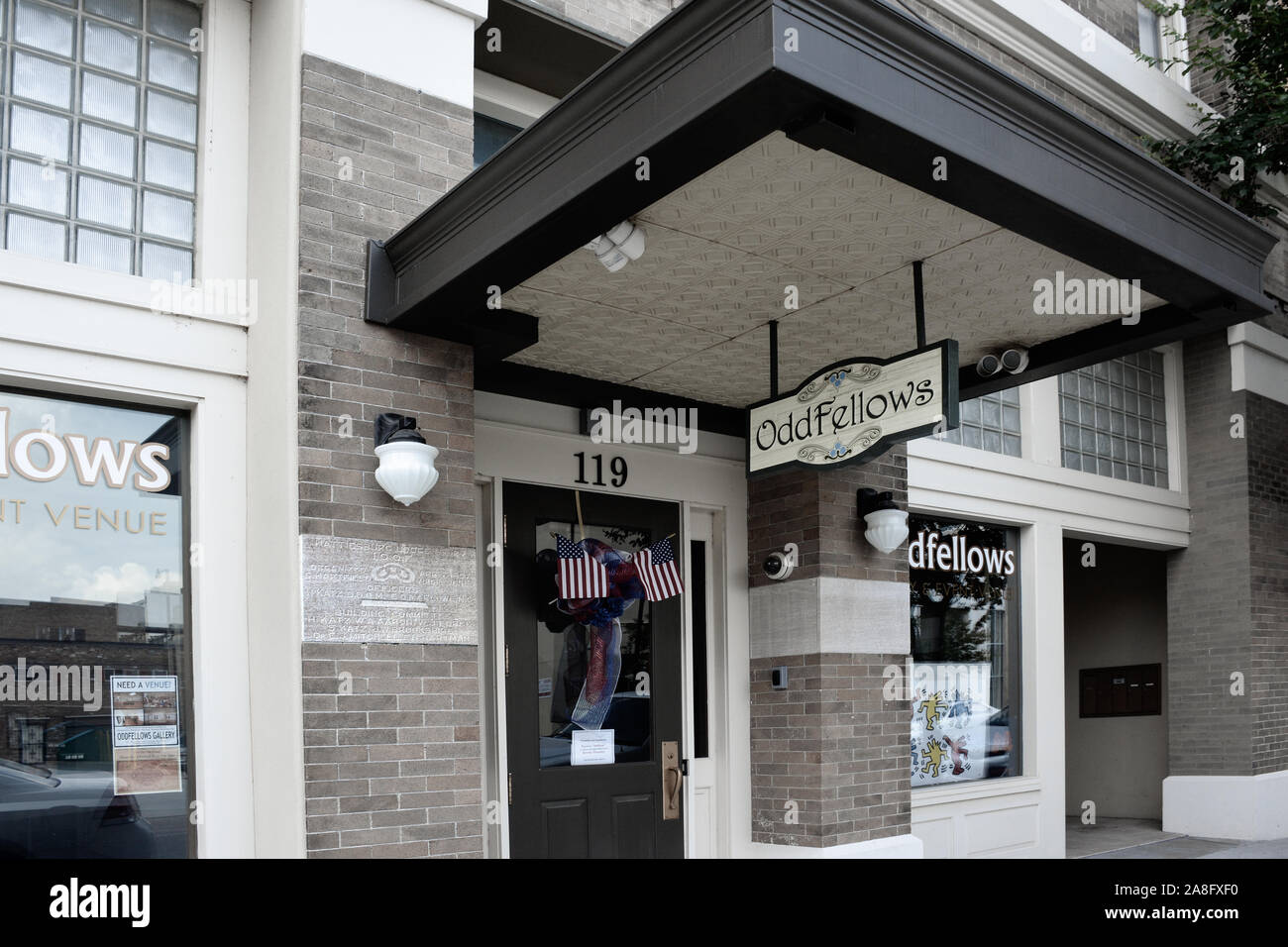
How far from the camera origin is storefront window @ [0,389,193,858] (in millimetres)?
4398

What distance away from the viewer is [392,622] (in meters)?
4.87

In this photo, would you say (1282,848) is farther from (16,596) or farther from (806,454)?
(16,596)

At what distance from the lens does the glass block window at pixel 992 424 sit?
30.6 feet

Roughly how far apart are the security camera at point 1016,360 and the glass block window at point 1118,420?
4334mm

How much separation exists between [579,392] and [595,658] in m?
1.50

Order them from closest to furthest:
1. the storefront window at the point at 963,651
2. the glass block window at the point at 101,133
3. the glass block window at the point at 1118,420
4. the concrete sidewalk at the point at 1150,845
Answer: the glass block window at the point at 101,133 → the storefront window at the point at 963,651 → the concrete sidewalk at the point at 1150,845 → the glass block window at the point at 1118,420

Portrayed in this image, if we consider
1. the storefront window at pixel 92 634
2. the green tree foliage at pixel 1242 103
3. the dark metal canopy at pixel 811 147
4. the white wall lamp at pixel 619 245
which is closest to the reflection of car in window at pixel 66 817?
the storefront window at pixel 92 634

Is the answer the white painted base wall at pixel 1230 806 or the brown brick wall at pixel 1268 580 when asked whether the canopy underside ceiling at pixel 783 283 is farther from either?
the white painted base wall at pixel 1230 806

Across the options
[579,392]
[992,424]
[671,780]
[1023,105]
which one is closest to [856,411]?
[1023,105]

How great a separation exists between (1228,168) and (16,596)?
33.9 ft

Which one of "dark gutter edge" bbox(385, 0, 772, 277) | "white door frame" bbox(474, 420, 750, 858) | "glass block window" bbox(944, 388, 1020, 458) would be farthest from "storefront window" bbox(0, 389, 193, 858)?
"glass block window" bbox(944, 388, 1020, 458)

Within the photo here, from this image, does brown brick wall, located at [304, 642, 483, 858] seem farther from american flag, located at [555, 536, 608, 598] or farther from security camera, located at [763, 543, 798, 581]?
security camera, located at [763, 543, 798, 581]

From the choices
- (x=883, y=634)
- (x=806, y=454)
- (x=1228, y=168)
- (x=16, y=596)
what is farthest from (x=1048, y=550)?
(x=16, y=596)

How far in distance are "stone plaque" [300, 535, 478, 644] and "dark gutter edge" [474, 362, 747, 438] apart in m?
1.30
